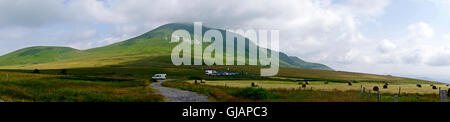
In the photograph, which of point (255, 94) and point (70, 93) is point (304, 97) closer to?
point (255, 94)

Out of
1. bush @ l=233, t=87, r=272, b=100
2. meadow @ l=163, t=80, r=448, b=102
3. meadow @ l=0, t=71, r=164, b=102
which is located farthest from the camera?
bush @ l=233, t=87, r=272, b=100

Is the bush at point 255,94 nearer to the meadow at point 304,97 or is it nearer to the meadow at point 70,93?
the meadow at point 304,97

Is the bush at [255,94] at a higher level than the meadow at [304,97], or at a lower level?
higher

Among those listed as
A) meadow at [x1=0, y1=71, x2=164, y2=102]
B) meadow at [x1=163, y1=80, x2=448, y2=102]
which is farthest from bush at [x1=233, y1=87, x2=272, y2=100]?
meadow at [x1=0, y1=71, x2=164, y2=102]

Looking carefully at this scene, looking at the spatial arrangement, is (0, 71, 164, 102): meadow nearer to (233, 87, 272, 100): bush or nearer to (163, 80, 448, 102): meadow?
(163, 80, 448, 102): meadow

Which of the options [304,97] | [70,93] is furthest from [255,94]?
[70,93]

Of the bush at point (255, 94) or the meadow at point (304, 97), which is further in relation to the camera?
the bush at point (255, 94)

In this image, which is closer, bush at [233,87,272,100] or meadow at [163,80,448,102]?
meadow at [163,80,448,102]

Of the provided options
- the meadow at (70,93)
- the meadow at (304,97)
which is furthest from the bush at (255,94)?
the meadow at (70,93)

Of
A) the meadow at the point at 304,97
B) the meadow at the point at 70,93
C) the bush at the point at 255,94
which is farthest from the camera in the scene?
the bush at the point at 255,94
